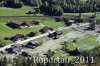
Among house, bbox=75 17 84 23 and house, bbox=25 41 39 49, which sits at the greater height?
house, bbox=75 17 84 23

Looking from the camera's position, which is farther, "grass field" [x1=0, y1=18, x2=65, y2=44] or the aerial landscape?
"grass field" [x1=0, y1=18, x2=65, y2=44]

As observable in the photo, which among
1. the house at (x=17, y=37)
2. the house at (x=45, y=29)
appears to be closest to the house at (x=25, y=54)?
the house at (x=17, y=37)

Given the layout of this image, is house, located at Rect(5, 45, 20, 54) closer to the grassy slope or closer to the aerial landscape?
the aerial landscape

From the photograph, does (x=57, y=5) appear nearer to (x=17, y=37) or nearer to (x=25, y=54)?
(x=17, y=37)

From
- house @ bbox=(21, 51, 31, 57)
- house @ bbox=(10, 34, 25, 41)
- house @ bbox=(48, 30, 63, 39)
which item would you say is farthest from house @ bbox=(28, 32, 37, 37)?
house @ bbox=(21, 51, 31, 57)

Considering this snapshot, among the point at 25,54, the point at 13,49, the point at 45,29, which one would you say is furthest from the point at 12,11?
the point at 25,54

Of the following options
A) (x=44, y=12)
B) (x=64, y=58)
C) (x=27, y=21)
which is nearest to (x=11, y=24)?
(x=27, y=21)

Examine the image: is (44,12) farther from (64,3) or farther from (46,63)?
(46,63)

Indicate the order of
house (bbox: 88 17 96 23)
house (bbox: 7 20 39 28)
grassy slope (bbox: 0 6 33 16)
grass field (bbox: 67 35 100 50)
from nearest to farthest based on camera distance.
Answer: grass field (bbox: 67 35 100 50)
house (bbox: 7 20 39 28)
grassy slope (bbox: 0 6 33 16)
house (bbox: 88 17 96 23)
